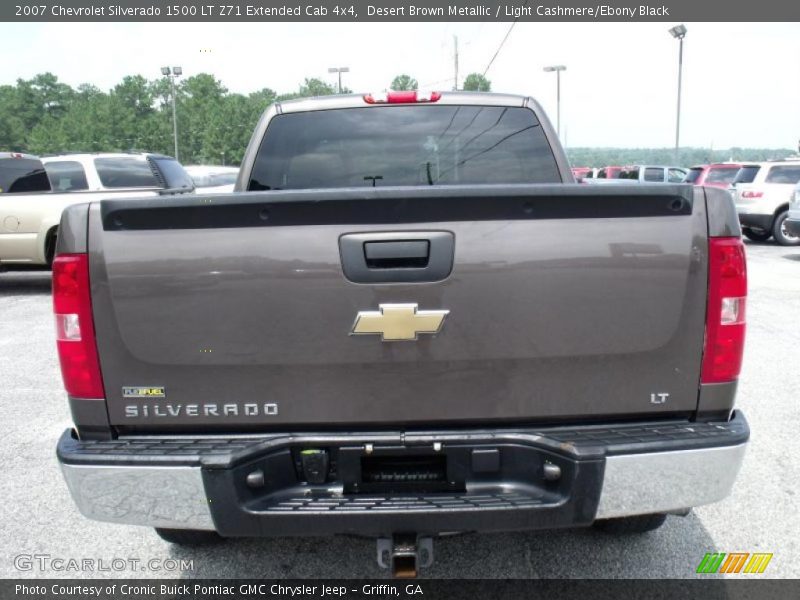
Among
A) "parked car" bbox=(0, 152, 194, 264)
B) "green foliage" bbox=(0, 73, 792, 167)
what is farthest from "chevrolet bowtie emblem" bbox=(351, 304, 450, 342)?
"green foliage" bbox=(0, 73, 792, 167)

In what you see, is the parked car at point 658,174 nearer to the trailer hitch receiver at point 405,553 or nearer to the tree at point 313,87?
the trailer hitch receiver at point 405,553

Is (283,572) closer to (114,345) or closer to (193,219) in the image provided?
(114,345)

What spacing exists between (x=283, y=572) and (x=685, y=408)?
Result: 1897 mm

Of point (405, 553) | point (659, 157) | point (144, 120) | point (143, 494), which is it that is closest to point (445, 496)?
point (405, 553)

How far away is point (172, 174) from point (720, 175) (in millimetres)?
15174

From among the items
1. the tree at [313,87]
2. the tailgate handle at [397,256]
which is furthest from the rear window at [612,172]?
the tree at [313,87]

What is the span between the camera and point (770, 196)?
15766mm

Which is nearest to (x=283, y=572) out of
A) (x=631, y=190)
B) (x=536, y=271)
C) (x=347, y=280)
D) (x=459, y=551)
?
(x=459, y=551)

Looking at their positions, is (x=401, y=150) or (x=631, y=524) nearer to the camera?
(x=631, y=524)

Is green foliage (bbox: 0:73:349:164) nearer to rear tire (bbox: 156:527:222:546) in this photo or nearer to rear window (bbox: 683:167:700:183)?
rear window (bbox: 683:167:700:183)

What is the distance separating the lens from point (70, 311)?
226cm

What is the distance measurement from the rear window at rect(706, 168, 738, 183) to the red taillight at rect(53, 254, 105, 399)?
1980 centimetres

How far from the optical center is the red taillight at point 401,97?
368 cm

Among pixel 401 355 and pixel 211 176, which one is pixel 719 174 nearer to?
pixel 211 176
